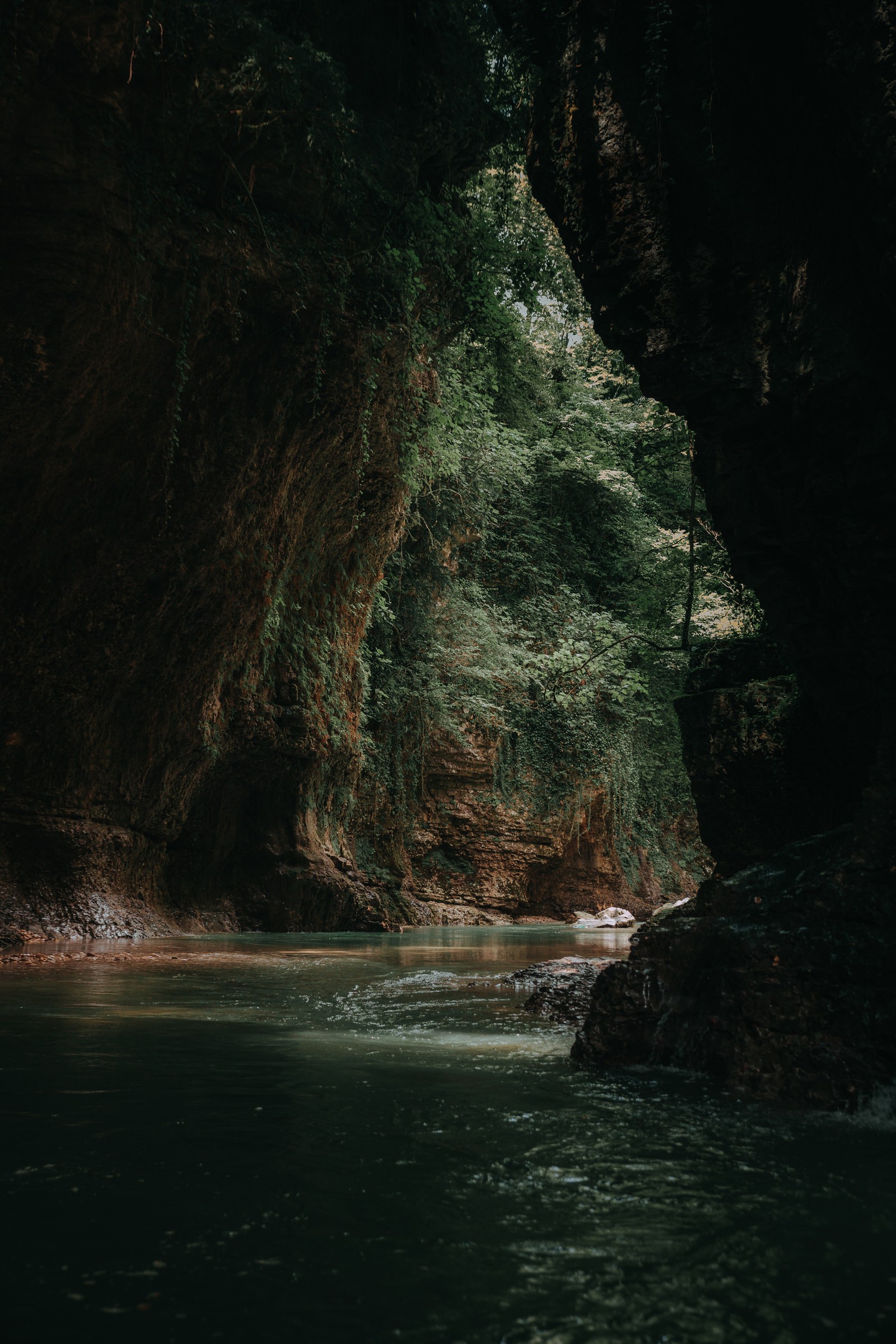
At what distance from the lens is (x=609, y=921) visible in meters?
18.4

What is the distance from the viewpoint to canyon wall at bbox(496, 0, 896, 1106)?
3463 millimetres

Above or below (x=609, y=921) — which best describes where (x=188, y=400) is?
above

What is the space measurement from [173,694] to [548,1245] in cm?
923

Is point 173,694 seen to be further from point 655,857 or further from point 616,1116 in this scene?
point 655,857

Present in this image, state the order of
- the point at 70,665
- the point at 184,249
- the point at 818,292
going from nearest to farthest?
the point at 818,292, the point at 184,249, the point at 70,665

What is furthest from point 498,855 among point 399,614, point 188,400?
point 188,400

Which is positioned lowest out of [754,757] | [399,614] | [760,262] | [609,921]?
[609,921]

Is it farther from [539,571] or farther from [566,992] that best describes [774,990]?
[539,571]

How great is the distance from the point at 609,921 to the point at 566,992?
13.2 meters

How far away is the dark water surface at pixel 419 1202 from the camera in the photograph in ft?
5.26

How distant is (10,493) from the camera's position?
7.93 m

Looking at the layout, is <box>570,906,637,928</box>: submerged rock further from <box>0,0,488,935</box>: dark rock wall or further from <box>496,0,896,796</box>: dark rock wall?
<box>496,0,896,796</box>: dark rock wall

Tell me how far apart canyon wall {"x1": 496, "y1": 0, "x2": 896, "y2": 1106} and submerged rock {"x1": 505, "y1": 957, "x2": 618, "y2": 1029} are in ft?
4.55

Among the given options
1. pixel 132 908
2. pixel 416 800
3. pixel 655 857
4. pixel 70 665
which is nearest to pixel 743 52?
pixel 70 665
